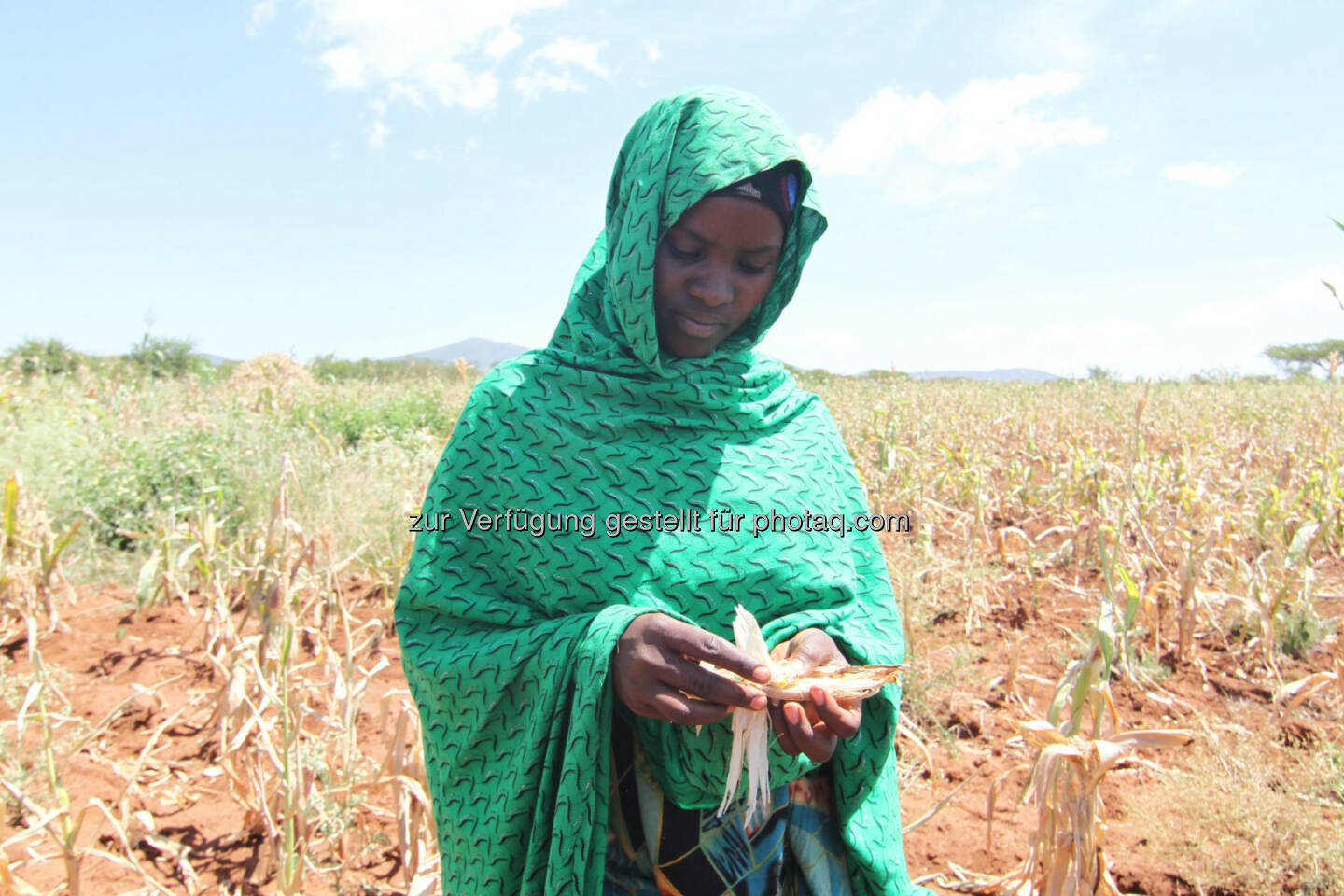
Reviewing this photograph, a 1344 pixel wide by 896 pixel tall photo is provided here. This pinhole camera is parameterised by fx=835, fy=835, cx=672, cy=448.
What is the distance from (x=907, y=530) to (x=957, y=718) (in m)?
1.55

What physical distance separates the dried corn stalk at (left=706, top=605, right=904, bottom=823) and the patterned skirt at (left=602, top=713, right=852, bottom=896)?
0.13 m

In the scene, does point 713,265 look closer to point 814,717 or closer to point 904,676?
point 814,717

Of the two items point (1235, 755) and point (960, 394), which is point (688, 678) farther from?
point (960, 394)

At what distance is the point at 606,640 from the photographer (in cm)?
108

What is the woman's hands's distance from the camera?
1.00 meters

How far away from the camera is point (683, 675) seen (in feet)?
3.32

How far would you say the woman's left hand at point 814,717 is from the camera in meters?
1.03

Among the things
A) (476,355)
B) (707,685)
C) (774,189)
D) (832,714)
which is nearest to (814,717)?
(832,714)

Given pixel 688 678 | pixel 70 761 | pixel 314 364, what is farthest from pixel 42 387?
pixel 314 364

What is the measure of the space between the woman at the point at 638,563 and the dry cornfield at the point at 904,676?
55 cm

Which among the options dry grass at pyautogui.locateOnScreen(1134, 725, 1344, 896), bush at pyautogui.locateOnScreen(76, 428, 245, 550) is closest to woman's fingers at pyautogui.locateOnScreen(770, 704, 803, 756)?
dry grass at pyautogui.locateOnScreen(1134, 725, 1344, 896)

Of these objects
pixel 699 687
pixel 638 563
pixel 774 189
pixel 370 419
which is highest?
pixel 774 189

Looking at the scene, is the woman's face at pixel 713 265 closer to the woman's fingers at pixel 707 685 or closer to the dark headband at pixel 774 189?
the dark headband at pixel 774 189

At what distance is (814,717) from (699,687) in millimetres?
177
